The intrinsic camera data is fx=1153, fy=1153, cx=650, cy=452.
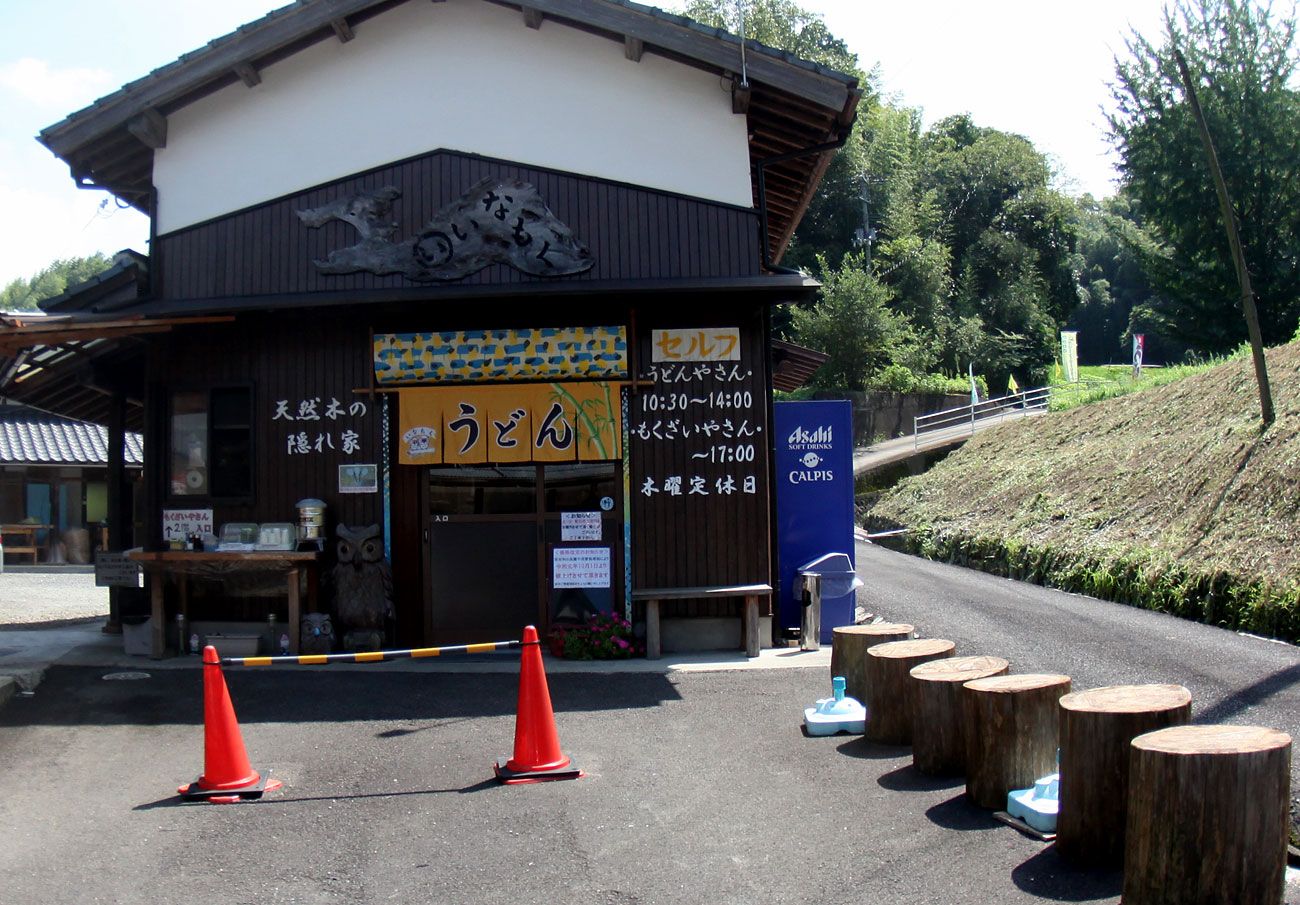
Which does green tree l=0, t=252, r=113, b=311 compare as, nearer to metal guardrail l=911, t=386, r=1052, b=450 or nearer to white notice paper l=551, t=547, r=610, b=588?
metal guardrail l=911, t=386, r=1052, b=450

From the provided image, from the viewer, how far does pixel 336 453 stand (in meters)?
11.8

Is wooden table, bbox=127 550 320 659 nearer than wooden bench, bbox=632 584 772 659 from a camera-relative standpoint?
Yes

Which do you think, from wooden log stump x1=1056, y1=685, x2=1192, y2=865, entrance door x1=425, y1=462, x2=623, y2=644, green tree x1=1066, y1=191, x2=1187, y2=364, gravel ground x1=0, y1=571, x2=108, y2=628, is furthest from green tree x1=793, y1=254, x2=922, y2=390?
wooden log stump x1=1056, y1=685, x2=1192, y2=865

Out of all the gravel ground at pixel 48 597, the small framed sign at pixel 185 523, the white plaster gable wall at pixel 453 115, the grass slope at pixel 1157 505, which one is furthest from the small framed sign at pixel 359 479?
the grass slope at pixel 1157 505

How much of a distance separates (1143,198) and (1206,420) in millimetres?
18646

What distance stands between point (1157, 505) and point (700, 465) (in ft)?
26.1

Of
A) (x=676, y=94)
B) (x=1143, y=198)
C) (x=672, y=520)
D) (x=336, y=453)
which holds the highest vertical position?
(x=1143, y=198)

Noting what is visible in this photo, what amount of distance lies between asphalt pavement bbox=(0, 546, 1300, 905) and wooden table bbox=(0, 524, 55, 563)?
54.8 ft

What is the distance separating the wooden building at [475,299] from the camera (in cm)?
1166

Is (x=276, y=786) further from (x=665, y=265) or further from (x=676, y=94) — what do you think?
(x=676, y=94)

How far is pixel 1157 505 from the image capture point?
52.9 feet

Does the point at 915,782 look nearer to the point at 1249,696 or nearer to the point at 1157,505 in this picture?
the point at 1249,696

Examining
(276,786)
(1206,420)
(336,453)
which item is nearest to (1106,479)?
(1206,420)

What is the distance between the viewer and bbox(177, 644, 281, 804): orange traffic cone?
6.93 meters
